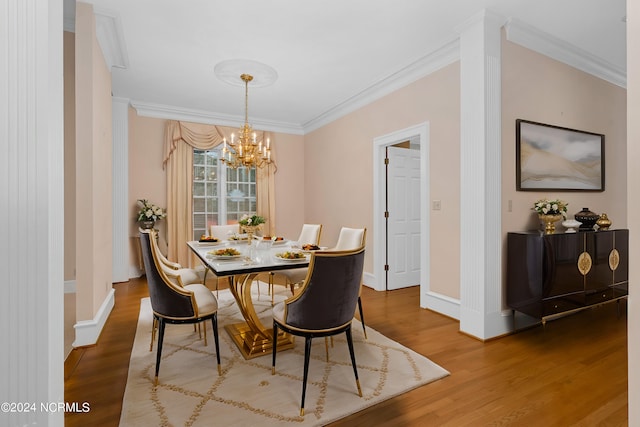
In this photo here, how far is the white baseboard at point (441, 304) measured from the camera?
3.28 meters

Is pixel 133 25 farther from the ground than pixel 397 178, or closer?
farther from the ground

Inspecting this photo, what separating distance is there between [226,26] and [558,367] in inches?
157

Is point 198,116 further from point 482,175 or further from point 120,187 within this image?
point 482,175

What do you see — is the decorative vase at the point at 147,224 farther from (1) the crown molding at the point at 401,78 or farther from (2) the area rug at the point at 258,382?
(1) the crown molding at the point at 401,78

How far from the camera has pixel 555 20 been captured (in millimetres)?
2844

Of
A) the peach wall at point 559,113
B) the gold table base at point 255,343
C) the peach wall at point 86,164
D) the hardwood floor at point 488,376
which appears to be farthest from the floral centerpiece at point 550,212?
the peach wall at point 86,164

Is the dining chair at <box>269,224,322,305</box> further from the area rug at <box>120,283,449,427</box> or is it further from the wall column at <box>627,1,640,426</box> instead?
the wall column at <box>627,1,640,426</box>

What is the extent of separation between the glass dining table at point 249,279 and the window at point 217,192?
2.80 m

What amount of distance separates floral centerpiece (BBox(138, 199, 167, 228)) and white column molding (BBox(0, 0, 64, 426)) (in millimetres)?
4186

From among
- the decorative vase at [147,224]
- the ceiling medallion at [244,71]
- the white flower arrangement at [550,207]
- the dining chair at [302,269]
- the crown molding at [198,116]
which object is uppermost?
the crown molding at [198,116]

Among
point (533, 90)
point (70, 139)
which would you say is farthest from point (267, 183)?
point (533, 90)

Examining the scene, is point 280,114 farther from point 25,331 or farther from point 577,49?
point 25,331

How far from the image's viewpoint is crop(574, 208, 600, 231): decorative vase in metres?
3.15

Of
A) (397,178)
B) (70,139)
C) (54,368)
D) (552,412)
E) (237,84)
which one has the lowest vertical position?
(552,412)
